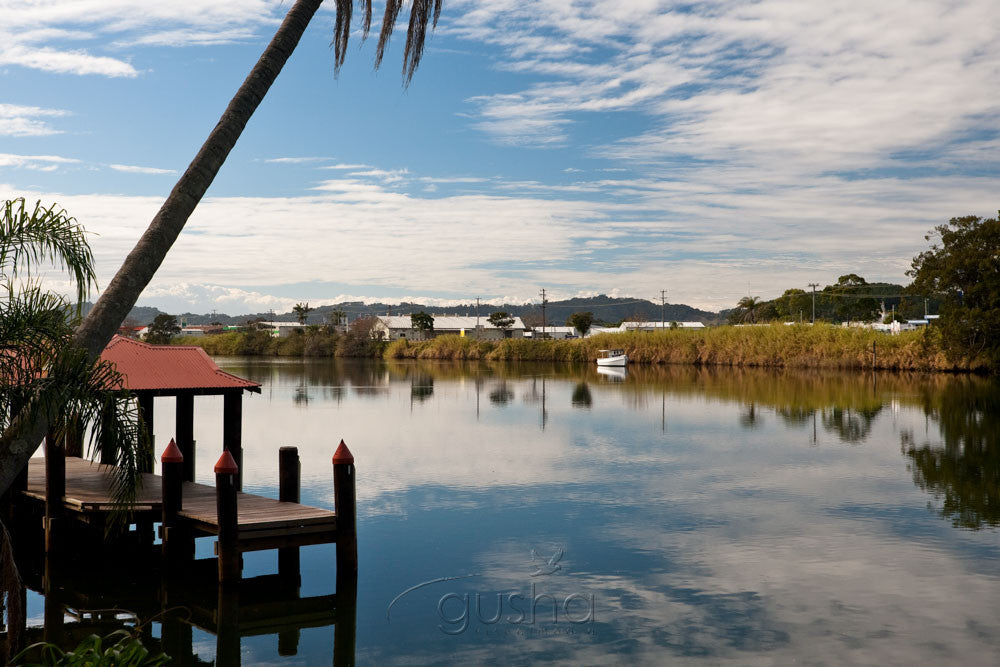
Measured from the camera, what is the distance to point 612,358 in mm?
70000

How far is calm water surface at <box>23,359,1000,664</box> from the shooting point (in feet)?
33.9

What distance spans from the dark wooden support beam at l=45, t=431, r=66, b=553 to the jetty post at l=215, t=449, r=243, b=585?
3.62 meters

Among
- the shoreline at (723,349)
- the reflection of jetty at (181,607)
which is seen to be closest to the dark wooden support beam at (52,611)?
the reflection of jetty at (181,607)

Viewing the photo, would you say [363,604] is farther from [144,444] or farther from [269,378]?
[269,378]

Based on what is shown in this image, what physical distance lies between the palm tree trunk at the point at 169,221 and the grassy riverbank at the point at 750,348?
51097 millimetres

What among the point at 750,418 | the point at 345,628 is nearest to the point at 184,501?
the point at 345,628

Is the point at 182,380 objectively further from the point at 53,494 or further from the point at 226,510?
the point at 226,510

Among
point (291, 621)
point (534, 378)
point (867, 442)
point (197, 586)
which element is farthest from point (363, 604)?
Result: point (534, 378)

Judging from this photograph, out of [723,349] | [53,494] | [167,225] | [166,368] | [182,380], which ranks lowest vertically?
[53,494]

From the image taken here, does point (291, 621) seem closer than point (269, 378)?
Yes

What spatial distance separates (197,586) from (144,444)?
560 cm

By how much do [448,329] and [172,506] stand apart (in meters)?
127

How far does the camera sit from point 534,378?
2207 inches

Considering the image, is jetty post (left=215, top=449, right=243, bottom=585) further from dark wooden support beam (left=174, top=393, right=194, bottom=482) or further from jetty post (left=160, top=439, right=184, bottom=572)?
dark wooden support beam (left=174, top=393, right=194, bottom=482)
